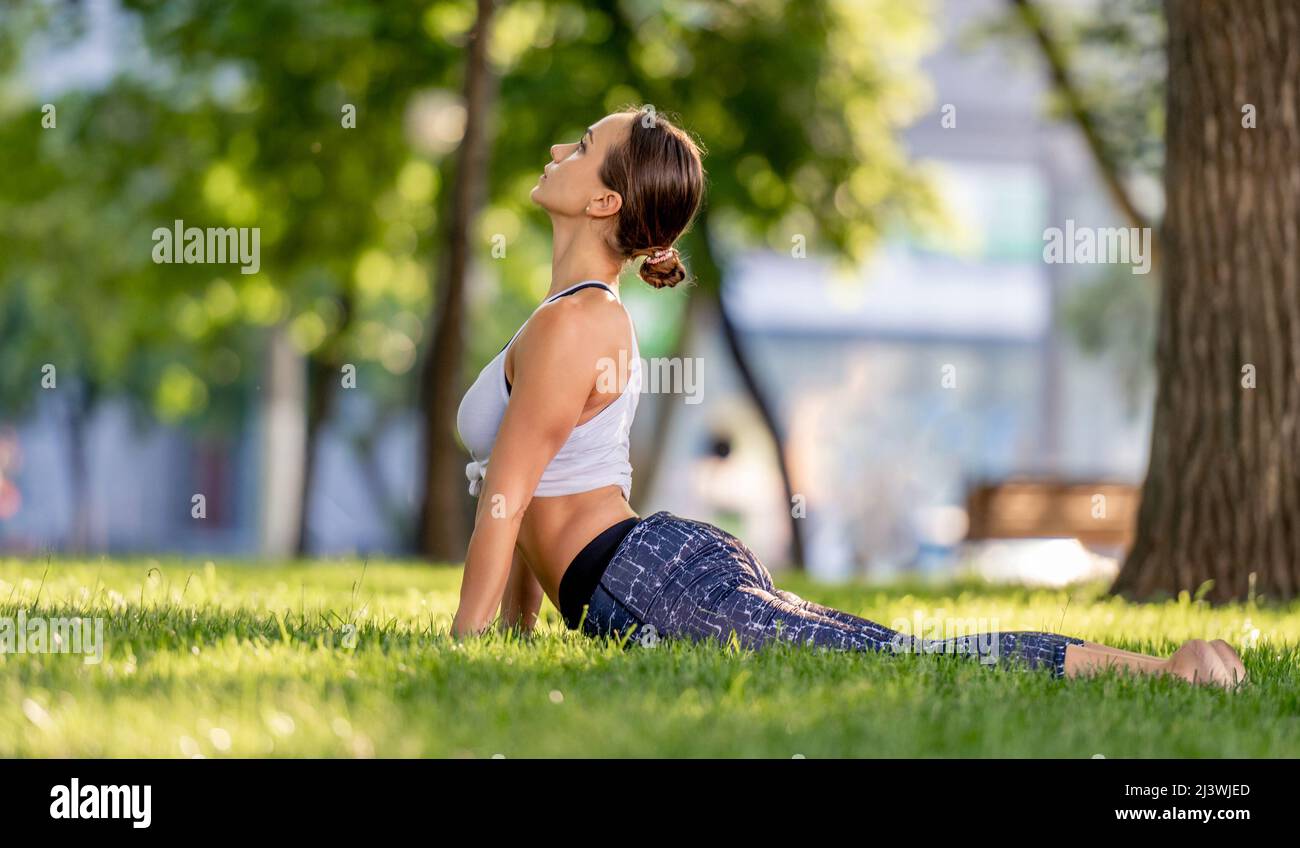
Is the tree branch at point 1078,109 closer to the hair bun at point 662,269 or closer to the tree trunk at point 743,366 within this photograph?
the tree trunk at point 743,366

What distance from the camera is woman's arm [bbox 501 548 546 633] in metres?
5.30

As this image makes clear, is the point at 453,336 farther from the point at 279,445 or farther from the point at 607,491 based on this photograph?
the point at 279,445

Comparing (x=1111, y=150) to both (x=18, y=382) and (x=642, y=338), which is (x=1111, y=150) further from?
(x=18, y=382)

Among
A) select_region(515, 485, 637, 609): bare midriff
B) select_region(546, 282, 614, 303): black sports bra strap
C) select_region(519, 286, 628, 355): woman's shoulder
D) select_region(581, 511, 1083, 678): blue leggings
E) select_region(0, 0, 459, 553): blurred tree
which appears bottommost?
select_region(581, 511, 1083, 678): blue leggings

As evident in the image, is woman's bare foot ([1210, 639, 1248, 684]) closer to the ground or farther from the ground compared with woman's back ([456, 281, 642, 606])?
closer to the ground

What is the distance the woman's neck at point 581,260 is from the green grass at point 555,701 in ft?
3.61

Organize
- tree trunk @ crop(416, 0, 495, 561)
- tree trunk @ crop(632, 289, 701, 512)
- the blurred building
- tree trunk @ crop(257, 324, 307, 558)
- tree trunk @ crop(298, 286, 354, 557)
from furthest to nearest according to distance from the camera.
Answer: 1. the blurred building
2. tree trunk @ crop(257, 324, 307, 558)
3. tree trunk @ crop(298, 286, 354, 557)
4. tree trunk @ crop(632, 289, 701, 512)
5. tree trunk @ crop(416, 0, 495, 561)

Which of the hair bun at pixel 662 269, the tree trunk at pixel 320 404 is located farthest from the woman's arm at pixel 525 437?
the tree trunk at pixel 320 404

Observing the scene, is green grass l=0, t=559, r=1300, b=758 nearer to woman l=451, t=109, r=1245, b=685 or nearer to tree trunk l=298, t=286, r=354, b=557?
woman l=451, t=109, r=1245, b=685

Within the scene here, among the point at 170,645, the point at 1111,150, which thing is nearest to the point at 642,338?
the point at 1111,150

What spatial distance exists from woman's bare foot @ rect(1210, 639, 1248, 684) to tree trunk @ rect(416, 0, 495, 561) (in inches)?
358

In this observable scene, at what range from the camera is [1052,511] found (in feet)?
53.4

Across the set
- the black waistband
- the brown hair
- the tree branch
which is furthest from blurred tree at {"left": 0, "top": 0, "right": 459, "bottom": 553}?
the black waistband
